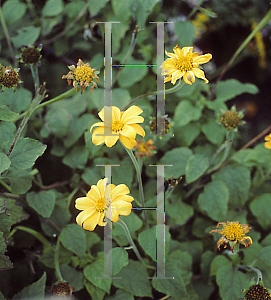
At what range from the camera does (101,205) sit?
46cm

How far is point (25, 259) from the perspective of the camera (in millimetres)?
665

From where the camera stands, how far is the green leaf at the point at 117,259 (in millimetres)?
530

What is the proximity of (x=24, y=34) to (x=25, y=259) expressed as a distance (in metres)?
0.65

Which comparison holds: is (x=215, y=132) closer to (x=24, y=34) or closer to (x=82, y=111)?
(x=82, y=111)

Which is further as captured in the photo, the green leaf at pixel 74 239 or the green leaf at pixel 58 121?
the green leaf at pixel 58 121

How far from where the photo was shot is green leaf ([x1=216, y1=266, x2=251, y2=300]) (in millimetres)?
585

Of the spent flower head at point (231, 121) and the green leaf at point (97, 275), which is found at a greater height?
the spent flower head at point (231, 121)

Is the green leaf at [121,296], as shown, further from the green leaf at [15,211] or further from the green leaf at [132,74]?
the green leaf at [132,74]

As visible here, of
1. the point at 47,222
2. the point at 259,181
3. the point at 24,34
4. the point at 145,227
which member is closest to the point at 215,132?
the point at 259,181

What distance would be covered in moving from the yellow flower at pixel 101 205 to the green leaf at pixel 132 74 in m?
0.41

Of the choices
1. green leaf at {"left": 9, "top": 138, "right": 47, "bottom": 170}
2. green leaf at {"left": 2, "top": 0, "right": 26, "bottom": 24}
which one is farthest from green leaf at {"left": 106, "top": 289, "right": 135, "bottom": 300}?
green leaf at {"left": 2, "top": 0, "right": 26, "bottom": 24}

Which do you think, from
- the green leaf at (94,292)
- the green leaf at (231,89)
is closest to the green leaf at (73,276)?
the green leaf at (94,292)

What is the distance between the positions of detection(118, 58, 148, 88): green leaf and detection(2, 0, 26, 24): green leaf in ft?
1.22

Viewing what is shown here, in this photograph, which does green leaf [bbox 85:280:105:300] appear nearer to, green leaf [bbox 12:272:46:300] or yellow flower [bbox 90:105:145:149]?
green leaf [bbox 12:272:46:300]
